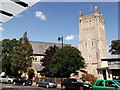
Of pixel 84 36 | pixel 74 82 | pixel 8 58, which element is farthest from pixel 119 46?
pixel 74 82

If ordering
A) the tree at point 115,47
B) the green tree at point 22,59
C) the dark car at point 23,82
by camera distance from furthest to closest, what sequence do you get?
1. the tree at point 115,47
2. the green tree at point 22,59
3. the dark car at point 23,82

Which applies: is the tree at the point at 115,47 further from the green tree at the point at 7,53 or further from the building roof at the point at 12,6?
the building roof at the point at 12,6

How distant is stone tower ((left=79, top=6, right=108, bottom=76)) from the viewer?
210 ft

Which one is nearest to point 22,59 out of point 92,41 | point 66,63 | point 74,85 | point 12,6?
point 66,63

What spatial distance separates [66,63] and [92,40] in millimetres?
29805

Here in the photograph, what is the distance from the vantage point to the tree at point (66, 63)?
40619mm

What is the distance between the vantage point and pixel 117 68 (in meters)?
37.7

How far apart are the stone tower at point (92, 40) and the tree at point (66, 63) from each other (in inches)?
844

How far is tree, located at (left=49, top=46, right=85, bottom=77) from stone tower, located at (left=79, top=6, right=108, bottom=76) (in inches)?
844

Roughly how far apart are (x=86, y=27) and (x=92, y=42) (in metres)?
8.31

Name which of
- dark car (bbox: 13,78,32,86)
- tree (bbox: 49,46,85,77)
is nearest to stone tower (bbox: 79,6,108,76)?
tree (bbox: 49,46,85,77)

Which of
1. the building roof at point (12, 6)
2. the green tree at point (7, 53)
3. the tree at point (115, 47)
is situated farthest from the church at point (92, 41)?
the building roof at point (12, 6)

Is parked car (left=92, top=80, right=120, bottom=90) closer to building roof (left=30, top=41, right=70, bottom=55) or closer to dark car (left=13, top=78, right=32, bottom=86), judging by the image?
dark car (left=13, top=78, right=32, bottom=86)

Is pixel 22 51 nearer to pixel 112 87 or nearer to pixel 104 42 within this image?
pixel 112 87
